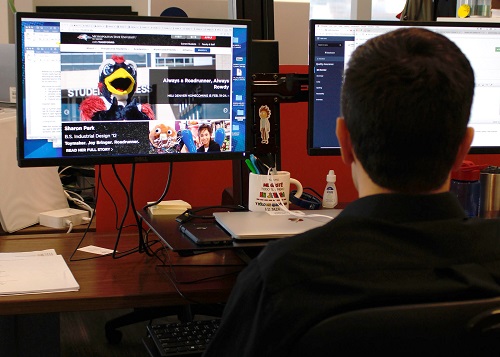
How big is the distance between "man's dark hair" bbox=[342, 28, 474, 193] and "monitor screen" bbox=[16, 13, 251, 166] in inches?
34.0

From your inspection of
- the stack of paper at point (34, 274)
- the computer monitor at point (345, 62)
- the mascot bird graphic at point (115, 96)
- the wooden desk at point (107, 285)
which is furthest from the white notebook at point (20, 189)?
the computer monitor at point (345, 62)

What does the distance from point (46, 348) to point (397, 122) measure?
1356mm

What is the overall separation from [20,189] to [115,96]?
0.77m

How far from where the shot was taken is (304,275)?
809 mm

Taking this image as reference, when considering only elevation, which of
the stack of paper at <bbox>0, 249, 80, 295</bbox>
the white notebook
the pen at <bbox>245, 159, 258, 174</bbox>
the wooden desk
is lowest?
the wooden desk

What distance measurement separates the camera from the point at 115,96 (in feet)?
5.52

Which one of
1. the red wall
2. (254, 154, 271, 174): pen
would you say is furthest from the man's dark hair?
the red wall

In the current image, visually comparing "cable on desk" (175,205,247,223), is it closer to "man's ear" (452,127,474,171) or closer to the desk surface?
the desk surface

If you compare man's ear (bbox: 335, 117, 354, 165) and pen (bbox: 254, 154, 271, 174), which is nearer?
man's ear (bbox: 335, 117, 354, 165)

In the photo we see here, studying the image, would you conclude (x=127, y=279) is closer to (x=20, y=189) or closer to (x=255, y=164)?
(x=255, y=164)

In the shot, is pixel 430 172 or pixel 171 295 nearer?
pixel 430 172

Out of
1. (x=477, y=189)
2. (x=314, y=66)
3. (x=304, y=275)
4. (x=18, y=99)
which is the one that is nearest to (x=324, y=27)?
(x=314, y=66)

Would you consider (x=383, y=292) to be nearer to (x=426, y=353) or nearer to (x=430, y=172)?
(x=426, y=353)

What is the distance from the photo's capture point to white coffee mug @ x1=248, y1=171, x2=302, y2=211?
1.79 m
